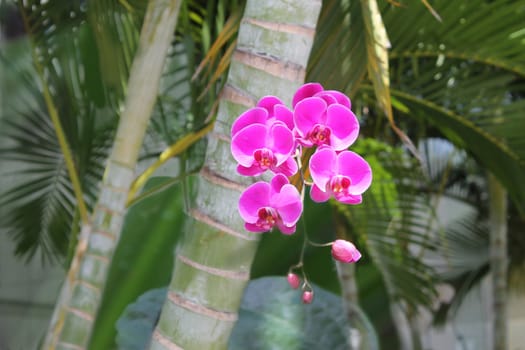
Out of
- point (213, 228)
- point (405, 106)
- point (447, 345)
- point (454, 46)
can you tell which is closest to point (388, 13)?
point (454, 46)

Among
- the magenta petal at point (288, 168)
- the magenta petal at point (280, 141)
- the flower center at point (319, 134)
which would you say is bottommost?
the magenta petal at point (288, 168)

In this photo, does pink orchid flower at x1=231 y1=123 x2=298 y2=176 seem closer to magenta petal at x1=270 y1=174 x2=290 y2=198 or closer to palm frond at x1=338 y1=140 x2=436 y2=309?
magenta petal at x1=270 y1=174 x2=290 y2=198

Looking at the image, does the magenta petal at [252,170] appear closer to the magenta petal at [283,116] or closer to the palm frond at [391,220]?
the magenta petal at [283,116]

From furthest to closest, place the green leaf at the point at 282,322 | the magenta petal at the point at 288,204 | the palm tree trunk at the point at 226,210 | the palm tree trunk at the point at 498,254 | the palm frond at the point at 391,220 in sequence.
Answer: the palm tree trunk at the point at 498,254
the palm frond at the point at 391,220
the green leaf at the point at 282,322
the palm tree trunk at the point at 226,210
the magenta petal at the point at 288,204

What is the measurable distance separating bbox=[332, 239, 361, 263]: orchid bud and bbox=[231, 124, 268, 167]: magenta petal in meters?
0.08

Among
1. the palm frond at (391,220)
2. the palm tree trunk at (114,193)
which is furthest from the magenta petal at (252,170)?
the palm frond at (391,220)

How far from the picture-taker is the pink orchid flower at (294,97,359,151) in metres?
0.40

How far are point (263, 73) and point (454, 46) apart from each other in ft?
2.72

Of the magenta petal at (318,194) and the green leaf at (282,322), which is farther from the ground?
the magenta petal at (318,194)

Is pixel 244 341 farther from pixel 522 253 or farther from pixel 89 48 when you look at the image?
pixel 522 253

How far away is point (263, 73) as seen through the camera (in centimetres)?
59

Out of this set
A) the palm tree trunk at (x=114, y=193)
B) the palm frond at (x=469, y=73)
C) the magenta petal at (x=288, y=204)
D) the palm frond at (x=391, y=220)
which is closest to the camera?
the magenta petal at (x=288, y=204)

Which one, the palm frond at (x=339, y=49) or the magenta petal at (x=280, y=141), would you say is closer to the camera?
the magenta petal at (x=280, y=141)

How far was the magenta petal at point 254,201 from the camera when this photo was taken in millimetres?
380
